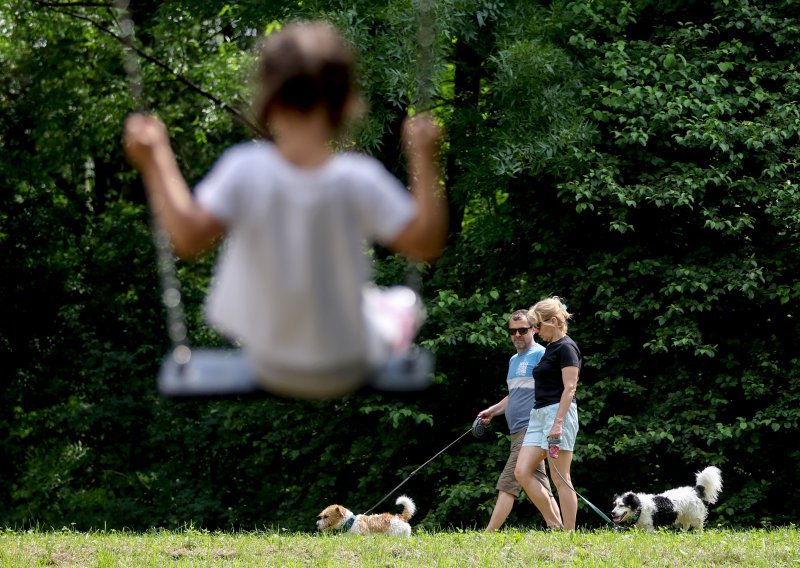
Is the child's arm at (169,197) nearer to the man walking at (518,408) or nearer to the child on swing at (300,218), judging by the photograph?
the child on swing at (300,218)

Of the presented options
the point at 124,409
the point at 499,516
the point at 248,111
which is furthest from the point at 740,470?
the point at 124,409

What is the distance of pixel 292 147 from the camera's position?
3.05m

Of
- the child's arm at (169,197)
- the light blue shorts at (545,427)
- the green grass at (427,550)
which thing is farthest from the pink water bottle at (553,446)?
the child's arm at (169,197)

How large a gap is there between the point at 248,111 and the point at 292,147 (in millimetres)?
11675

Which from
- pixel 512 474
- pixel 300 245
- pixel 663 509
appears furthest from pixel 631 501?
pixel 300 245

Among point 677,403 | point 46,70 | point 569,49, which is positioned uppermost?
point 46,70

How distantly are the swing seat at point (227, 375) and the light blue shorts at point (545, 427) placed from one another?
5488 millimetres

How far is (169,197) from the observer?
119 inches

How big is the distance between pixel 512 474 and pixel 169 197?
22.5 feet

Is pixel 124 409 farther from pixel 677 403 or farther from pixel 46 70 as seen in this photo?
pixel 677 403

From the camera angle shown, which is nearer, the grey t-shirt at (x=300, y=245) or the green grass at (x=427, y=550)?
the grey t-shirt at (x=300, y=245)

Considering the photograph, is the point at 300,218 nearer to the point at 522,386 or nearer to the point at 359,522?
the point at 522,386

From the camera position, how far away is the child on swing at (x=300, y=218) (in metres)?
2.99

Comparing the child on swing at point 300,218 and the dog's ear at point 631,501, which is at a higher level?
the child on swing at point 300,218
